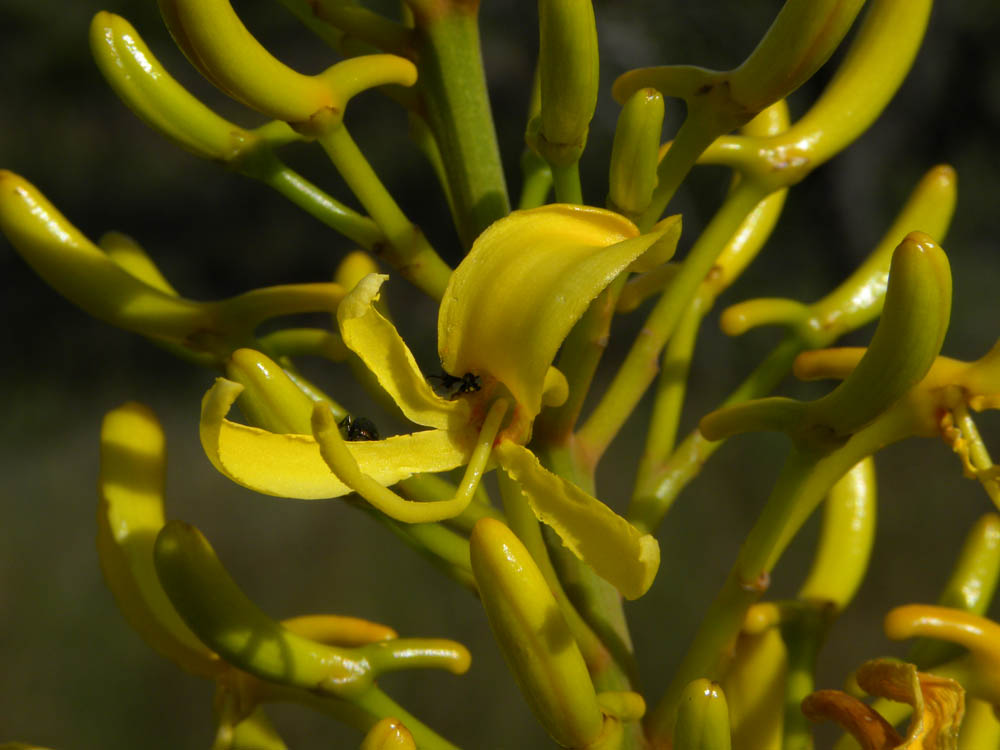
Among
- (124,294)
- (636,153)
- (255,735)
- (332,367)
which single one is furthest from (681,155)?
(332,367)

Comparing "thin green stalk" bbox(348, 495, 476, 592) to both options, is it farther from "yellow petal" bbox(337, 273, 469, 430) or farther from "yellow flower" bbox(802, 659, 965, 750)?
"yellow flower" bbox(802, 659, 965, 750)

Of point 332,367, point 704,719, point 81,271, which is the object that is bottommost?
point 332,367

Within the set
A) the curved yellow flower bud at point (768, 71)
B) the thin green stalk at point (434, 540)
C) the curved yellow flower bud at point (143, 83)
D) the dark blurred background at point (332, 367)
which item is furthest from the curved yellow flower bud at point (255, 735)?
the dark blurred background at point (332, 367)

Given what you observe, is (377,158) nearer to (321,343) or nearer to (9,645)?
(9,645)

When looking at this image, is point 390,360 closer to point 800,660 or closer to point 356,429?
point 356,429

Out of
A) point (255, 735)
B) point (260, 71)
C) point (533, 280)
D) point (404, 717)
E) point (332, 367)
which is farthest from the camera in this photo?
point (332, 367)

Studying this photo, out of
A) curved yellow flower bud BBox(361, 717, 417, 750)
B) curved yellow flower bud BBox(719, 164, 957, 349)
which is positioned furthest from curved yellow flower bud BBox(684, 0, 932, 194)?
curved yellow flower bud BBox(361, 717, 417, 750)
